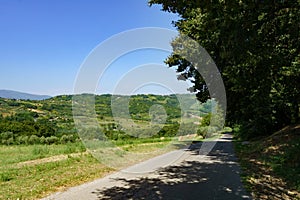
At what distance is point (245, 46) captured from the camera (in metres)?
9.23

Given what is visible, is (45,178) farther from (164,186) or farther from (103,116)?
(103,116)

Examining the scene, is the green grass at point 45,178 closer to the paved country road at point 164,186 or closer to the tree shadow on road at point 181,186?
the paved country road at point 164,186

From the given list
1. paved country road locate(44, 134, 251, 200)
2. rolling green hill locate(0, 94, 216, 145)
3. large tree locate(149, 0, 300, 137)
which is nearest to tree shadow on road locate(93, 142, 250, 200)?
paved country road locate(44, 134, 251, 200)

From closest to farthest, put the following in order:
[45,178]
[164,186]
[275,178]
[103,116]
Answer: [164,186] → [45,178] → [275,178] → [103,116]

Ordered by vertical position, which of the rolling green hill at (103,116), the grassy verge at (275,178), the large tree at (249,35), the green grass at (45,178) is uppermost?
the large tree at (249,35)

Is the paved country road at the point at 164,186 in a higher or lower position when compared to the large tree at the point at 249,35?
lower

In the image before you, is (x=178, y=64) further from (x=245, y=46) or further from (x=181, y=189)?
(x=181, y=189)

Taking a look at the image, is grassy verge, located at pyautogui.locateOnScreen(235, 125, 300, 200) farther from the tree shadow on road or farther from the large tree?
the large tree

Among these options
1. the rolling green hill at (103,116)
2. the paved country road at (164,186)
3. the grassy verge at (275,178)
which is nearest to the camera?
the paved country road at (164,186)

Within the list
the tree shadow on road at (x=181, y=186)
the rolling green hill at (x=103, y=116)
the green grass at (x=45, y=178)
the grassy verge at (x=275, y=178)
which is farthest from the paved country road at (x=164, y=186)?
the rolling green hill at (x=103, y=116)

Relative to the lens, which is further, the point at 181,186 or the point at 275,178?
the point at 275,178

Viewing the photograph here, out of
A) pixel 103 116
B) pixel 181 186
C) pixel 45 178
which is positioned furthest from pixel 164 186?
pixel 103 116

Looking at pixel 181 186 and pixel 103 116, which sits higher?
pixel 103 116

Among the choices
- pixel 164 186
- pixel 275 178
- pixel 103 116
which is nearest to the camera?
pixel 164 186
